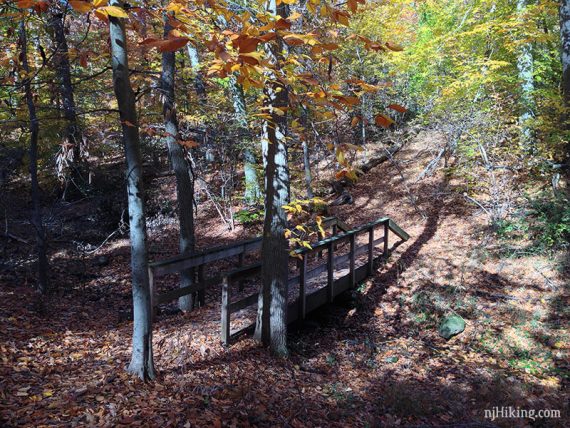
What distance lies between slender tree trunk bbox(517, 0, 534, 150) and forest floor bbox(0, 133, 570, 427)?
8.29 feet

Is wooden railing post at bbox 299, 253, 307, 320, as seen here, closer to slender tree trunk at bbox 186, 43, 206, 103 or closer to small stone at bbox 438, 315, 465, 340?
small stone at bbox 438, 315, 465, 340

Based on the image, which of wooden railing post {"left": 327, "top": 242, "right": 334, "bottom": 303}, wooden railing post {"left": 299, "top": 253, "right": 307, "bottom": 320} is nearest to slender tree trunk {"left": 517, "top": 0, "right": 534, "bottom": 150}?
wooden railing post {"left": 327, "top": 242, "right": 334, "bottom": 303}

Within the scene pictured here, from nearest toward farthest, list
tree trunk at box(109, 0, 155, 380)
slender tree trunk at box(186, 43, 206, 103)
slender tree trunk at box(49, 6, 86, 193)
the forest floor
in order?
tree trunk at box(109, 0, 155, 380) → the forest floor → slender tree trunk at box(49, 6, 86, 193) → slender tree trunk at box(186, 43, 206, 103)

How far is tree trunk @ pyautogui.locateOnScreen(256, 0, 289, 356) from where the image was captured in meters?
5.23

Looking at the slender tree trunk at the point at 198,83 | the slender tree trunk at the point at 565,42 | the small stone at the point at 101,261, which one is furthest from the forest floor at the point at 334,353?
the slender tree trunk at the point at 198,83

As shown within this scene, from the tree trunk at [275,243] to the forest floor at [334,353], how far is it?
359 millimetres

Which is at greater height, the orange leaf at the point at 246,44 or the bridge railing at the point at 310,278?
the orange leaf at the point at 246,44

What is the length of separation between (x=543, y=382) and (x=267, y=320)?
429 centimetres

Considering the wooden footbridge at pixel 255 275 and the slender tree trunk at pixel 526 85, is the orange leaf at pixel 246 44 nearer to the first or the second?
the wooden footbridge at pixel 255 275

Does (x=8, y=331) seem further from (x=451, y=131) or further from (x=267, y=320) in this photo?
(x=451, y=131)

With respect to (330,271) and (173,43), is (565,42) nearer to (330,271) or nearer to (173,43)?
(330,271)

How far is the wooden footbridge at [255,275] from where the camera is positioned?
600cm

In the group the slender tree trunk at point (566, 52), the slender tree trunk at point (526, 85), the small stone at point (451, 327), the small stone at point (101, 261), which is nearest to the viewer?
the small stone at point (451, 327)

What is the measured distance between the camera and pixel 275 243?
560cm
